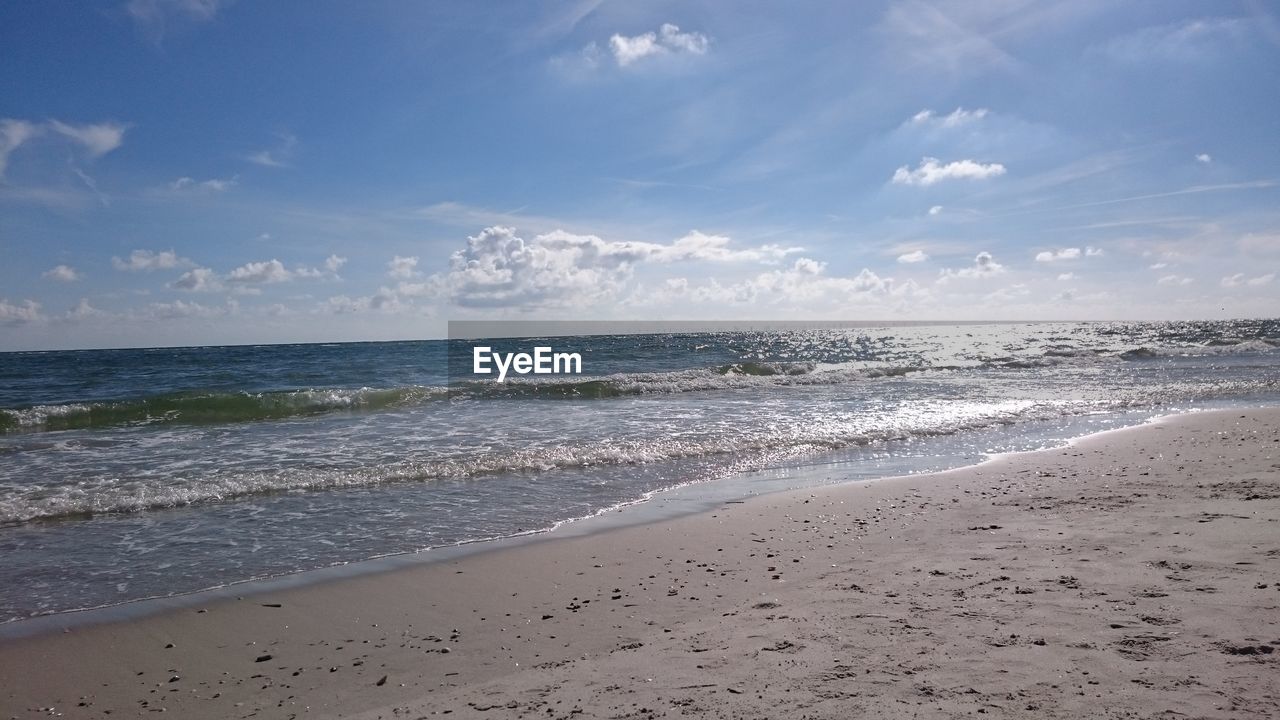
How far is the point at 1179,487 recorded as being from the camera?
7.66m

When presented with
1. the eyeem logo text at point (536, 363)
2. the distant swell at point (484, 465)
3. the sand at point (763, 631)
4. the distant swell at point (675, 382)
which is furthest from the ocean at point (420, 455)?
the eyeem logo text at point (536, 363)

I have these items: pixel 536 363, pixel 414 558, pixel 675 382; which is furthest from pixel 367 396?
pixel 536 363

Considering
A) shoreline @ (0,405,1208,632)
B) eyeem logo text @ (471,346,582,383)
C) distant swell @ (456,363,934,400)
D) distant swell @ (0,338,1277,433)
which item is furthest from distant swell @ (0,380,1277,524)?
eyeem logo text @ (471,346,582,383)

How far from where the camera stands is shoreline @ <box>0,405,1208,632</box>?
5.15 m

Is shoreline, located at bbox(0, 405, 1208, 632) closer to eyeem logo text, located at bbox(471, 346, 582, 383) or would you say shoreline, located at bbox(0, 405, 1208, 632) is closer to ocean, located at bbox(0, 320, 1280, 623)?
ocean, located at bbox(0, 320, 1280, 623)

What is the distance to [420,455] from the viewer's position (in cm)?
1162

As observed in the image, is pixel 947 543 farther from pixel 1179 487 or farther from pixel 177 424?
pixel 177 424

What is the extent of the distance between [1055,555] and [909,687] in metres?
2.77

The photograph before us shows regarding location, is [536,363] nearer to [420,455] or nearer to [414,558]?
[420,455]

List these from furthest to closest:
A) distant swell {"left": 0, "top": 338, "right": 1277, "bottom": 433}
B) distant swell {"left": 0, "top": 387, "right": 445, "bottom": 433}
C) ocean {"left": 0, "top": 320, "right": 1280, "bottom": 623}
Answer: distant swell {"left": 0, "top": 338, "right": 1277, "bottom": 433}
distant swell {"left": 0, "top": 387, "right": 445, "bottom": 433}
ocean {"left": 0, "top": 320, "right": 1280, "bottom": 623}

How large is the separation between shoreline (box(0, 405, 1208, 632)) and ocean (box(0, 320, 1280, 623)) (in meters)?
0.11

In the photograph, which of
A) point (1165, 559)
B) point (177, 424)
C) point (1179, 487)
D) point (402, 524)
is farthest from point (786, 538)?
point (177, 424)

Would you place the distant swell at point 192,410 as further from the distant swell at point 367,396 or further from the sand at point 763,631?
the sand at point 763,631

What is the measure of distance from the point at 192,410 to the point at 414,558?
52.7ft
